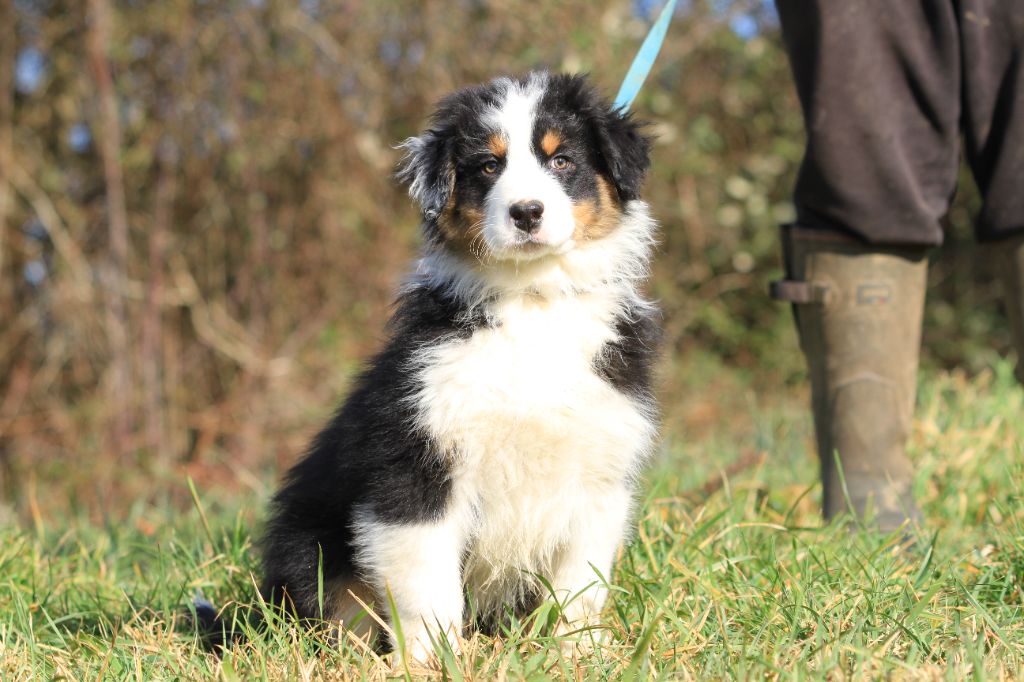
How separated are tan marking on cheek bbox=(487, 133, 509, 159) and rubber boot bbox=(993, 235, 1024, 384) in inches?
64.8

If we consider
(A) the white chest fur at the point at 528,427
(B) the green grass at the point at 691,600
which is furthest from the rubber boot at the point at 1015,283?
(A) the white chest fur at the point at 528,427

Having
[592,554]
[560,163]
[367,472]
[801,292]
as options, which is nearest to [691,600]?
[592,554]

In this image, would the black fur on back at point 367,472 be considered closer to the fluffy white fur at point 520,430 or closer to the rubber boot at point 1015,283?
the fluffy white fur at point 520,430

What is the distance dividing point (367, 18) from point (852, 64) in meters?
3.90

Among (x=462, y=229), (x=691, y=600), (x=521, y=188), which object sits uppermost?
(x=521, y=188)

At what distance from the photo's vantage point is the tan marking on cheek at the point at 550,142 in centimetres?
289

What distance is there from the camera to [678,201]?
8.45 m

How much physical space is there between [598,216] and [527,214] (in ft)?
1.04

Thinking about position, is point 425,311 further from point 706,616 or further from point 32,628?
point 32,628

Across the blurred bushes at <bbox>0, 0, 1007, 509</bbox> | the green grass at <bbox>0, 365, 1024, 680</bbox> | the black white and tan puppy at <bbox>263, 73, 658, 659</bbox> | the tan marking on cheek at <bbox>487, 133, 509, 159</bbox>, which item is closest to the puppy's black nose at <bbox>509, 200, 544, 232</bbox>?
the black white and tan puppy at <bbox>263, 73, 658, 659</bbox>

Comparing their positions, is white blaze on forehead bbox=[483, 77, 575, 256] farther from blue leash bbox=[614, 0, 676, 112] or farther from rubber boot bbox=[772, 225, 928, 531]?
rubber boot bbox=[772, 225, 928, 531]

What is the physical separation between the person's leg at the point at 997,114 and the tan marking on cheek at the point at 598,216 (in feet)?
3.95

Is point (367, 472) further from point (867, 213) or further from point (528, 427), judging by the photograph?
point (867, 213)

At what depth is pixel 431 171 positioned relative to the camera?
300 cm
